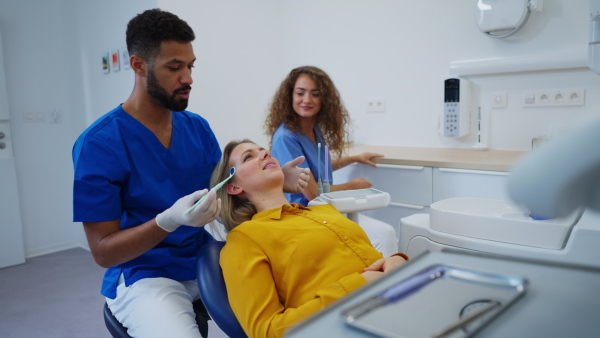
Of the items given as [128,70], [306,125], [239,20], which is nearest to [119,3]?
[128,70]

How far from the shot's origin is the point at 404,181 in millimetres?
2379

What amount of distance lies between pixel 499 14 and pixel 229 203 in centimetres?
180

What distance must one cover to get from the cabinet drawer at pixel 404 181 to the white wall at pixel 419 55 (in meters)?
0.56

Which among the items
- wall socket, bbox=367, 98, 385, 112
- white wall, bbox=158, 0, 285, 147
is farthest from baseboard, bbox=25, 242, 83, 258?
wall socket, bbox=367, 98, 385, 112

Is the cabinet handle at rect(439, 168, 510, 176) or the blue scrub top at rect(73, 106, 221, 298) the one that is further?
the cabinet handle at rect(439, 168, 510, 176)

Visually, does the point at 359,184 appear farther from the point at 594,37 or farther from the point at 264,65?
the point at 264,65

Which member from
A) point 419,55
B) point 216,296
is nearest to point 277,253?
point 216,296

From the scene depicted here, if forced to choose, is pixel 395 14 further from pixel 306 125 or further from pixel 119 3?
pixel 119 3

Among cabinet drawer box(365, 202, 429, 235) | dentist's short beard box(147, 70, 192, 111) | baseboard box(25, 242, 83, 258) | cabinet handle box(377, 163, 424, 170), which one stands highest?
dentist's short beard box(147, 70, 192, 111)

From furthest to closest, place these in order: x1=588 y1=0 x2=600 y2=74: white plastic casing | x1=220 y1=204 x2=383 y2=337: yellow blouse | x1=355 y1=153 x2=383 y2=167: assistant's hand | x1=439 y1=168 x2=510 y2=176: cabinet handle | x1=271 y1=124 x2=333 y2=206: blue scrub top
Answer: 1. x1=355 y1=153 x2=383 y2=167: assistant's hand
2. x1=271 y1=124 x2=333 y2=206: blue scrub top
3. x1=439 y1=168 x2=510 y2=176: cabinet handle
4. x1=588 y1=0 x2=600 y2=74: white plastic casing
5. x1=220 y1=204 x2=383 y2=337: yellow blouse

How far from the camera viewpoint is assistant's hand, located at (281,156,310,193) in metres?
1.70

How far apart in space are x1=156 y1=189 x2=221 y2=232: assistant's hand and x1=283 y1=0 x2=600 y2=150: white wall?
176 cm

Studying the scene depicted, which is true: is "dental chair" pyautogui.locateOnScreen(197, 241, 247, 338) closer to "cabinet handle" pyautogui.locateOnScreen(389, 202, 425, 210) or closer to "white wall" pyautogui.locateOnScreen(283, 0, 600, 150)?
"cabinet handle" pyautogui.locateOnScreen(389, 202, 425, 210)

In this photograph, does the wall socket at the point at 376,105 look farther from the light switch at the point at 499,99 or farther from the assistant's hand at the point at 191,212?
the assistant's hand at the point at 191,212
